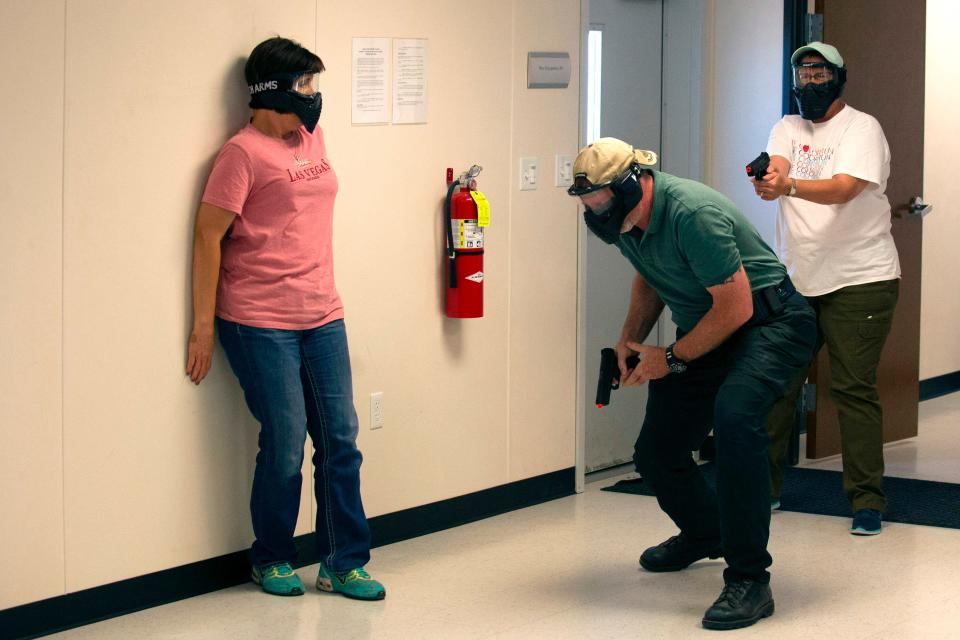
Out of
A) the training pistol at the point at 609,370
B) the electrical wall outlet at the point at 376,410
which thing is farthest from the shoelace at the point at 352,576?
the training pistol at the point at 609,370

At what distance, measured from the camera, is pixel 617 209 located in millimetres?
3582

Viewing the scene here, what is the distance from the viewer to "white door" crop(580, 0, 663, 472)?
564cm

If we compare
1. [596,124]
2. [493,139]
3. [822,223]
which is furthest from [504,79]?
[822,223]

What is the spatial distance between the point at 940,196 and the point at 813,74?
3.44m

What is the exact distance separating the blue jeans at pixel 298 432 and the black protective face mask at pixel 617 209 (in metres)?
0.90

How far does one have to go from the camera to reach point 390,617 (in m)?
3.76

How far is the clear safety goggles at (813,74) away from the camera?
4770mm

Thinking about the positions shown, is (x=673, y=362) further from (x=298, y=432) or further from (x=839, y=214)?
(x=839, y=214)

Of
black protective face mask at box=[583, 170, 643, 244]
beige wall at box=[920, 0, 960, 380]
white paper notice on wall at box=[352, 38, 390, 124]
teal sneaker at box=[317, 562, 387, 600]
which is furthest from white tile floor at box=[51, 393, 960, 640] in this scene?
beige wall at box=[920, 0, 960, 380]

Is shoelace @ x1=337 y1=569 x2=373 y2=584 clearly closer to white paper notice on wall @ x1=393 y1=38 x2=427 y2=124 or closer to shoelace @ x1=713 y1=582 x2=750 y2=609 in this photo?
shoelace @ x1=713 y1=582 x2=750 y2=609

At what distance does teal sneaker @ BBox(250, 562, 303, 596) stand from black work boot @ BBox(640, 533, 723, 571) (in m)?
1.13

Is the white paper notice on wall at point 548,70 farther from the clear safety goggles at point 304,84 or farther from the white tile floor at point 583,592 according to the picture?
the white tile floor at point 583,592

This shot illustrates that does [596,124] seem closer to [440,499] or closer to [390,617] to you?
[440,499]

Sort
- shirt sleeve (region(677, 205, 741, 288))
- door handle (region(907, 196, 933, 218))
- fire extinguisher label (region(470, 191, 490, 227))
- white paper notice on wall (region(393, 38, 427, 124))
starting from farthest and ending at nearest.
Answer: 1. door handle (region(907, 196, 933, 218))
2. fire extinguisher label (region(470, 191, 490, 227))
3. white paper notice on wall (region(393, 38, 427, 124))
4. shirt sleeve (region(677, 205, 741, 288))
